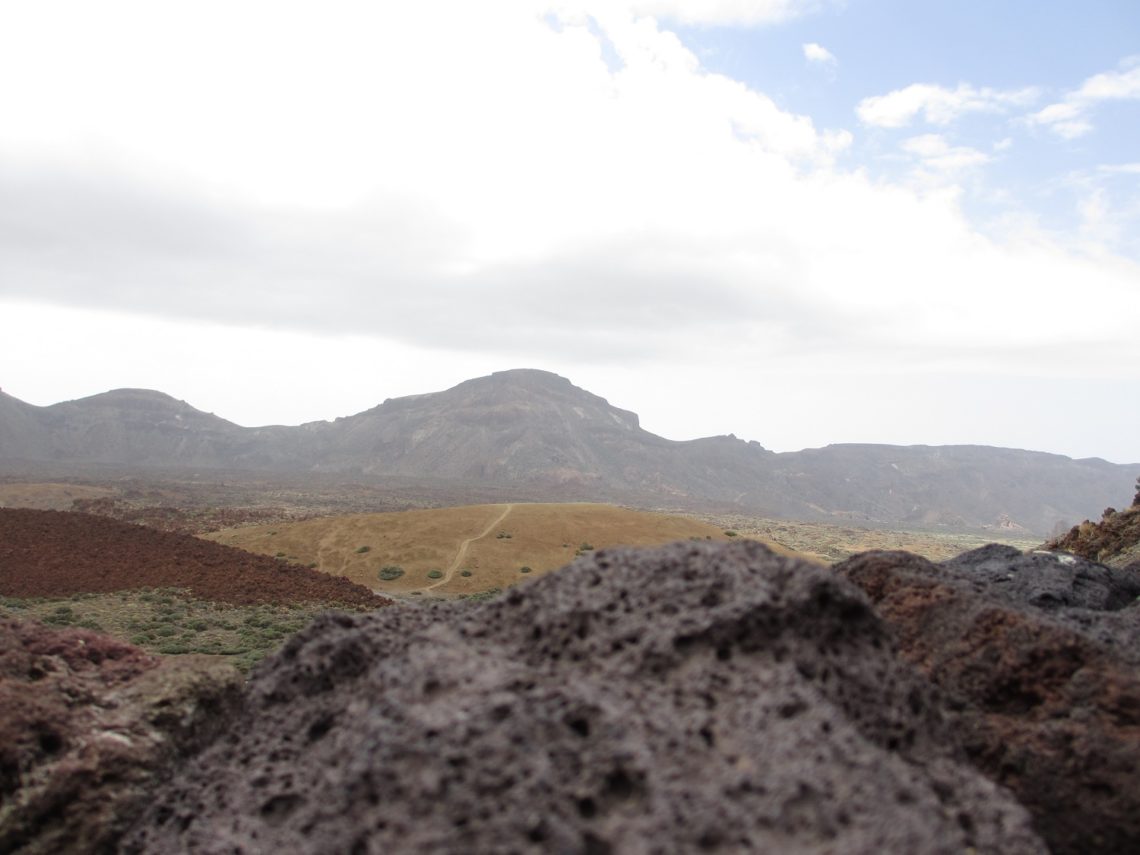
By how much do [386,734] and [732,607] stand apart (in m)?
2.04

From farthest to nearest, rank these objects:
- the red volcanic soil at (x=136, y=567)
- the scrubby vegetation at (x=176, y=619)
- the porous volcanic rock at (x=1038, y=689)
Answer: the red volcanic soil at (x=136, y=567) < the scrubby vegetation at (x=176, y=619) < the porous volcanic rock at (x=1038, y=689)

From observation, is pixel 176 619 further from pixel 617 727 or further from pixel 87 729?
pixel 617 727

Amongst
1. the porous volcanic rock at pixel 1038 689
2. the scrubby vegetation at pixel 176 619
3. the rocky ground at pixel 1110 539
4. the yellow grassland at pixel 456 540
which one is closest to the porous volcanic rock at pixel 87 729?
the porous volcanic rock at pixel 1038 689

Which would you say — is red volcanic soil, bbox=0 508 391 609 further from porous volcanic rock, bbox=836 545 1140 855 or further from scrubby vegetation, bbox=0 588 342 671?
porous volcanic rock, bbox=836 545 1140 855

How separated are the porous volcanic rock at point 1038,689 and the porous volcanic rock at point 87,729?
5537 mm

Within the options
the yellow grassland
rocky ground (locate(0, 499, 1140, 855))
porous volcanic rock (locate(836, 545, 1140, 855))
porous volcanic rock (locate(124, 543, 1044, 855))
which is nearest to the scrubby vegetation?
the yellow grassland

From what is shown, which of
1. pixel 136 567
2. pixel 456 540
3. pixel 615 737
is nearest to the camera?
pixel 615 737

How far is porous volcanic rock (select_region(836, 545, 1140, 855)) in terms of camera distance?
431cm

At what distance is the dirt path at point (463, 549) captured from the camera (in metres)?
35.1

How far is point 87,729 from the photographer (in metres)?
5.01

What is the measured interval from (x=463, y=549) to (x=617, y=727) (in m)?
37.7

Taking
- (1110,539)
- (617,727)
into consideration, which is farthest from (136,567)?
(1110,539)

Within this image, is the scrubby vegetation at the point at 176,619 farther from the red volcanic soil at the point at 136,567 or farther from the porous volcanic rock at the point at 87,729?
the porous volcanic rock at the point at 87,729

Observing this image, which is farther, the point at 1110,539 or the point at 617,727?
the point at 1110,539
